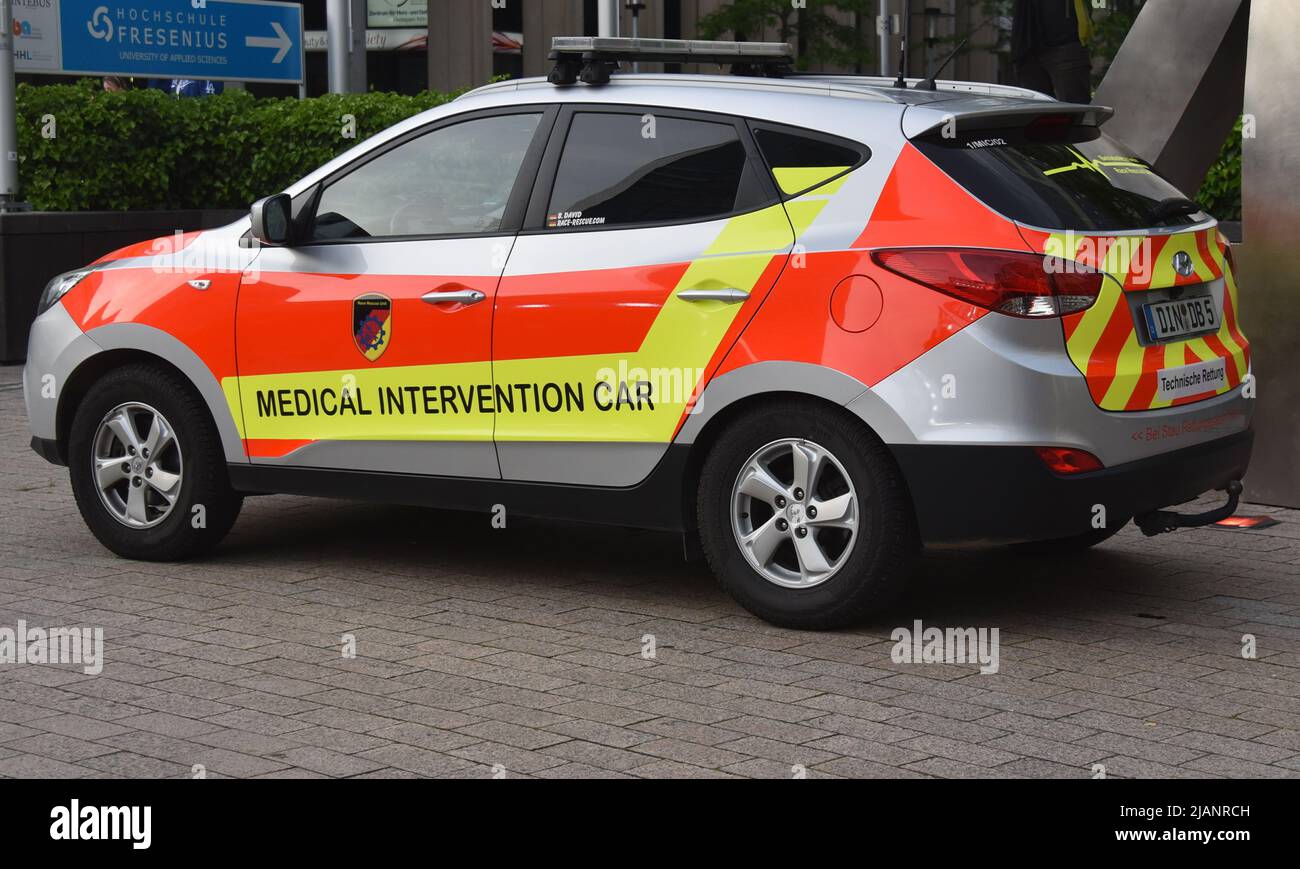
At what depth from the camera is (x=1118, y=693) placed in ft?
18.2

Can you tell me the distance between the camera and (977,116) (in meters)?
6.11

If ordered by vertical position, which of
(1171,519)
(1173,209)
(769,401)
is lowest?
(1171,519)

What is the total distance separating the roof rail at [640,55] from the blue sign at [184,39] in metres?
11.6

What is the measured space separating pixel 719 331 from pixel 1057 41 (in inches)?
257

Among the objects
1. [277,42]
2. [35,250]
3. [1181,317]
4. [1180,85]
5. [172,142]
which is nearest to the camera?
[1181,317]

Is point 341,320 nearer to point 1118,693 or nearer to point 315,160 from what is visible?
point 1118,693

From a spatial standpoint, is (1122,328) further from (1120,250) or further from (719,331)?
(719,331)

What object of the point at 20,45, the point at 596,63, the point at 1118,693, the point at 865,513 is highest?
the point at 20,45

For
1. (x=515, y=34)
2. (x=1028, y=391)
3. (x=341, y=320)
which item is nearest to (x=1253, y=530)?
(x=1028, y=391)

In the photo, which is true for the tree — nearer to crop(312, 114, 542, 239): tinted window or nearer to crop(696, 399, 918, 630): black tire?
crop(312, 114, 542, 239): tinted window

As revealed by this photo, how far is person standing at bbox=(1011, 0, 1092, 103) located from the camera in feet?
38.9

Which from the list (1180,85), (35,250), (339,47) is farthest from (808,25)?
(1180,85)

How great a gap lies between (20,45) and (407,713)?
539 inches

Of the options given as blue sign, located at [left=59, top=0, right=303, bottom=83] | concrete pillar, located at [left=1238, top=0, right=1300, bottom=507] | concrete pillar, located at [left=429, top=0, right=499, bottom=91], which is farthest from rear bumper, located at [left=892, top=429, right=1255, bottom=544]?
concrete pillar, located at [left=429, top=0, right=499, bottom=91]
